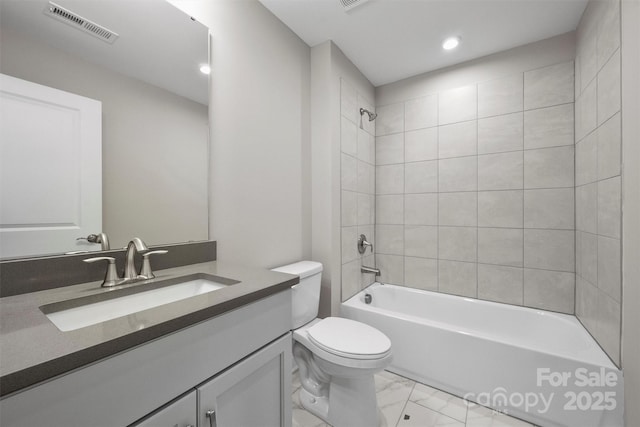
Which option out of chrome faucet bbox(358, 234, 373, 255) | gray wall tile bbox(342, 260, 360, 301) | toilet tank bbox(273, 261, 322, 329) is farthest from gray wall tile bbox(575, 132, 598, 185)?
toilet tank bbox(273, 261, 322, 329)

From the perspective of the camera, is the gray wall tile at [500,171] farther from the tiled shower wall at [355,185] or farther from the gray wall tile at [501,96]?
the tiled shower wall at [355,185]

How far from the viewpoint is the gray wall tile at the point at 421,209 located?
2402 millimetres

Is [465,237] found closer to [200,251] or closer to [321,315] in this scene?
[321,315]

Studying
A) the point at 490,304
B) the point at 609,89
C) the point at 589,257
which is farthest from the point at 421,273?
the point at 609,89

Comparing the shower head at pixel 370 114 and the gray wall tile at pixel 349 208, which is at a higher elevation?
the shower head at pixel 370 114

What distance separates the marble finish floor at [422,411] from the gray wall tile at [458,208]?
4.24 ft

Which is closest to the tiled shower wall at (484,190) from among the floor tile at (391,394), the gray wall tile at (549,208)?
the gray wall tile at (549,208)

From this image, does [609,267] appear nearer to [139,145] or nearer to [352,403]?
[352,403]

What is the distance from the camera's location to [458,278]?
2299 mm

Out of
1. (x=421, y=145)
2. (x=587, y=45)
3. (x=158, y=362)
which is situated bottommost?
(x=158, y=362)

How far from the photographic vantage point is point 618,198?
1.28 metres

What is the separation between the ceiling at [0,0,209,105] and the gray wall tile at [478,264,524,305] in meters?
2.37

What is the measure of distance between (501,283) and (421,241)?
68 cm

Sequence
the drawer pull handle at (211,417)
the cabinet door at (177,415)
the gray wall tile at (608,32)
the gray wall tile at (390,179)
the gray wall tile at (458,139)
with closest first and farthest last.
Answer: the cabinet door at (177,415), the drawer pull handle at (211,417), the gray wall tile at (608,32), the gray wall tile at (458,139), the gray wall tile at (390,179)
